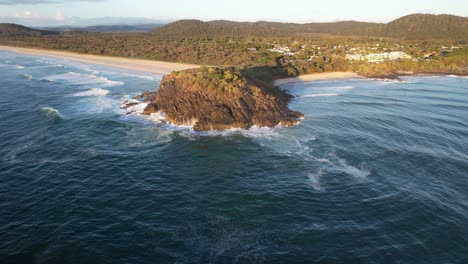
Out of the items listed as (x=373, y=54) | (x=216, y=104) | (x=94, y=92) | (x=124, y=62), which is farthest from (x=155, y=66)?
(x=373, y=54)

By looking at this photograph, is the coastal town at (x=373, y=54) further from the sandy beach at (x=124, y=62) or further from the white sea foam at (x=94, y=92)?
the white sea foam at (x=94, y=92)

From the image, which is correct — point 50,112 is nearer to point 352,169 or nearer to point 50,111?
point 50,111

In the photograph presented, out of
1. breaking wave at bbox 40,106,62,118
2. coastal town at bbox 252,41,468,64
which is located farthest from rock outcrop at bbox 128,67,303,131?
coastal town at bbox 252,41,468,64

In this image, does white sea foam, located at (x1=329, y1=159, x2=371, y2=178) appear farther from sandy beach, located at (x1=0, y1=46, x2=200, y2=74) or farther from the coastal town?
sandy beach, located at (x1=0, y1=46, x2=200, y2=74)

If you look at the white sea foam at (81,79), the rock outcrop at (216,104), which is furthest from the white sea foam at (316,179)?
the white sea foam at (81,79)

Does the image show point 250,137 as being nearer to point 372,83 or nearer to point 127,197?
point 127,197

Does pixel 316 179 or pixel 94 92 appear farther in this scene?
pixel 94 92
